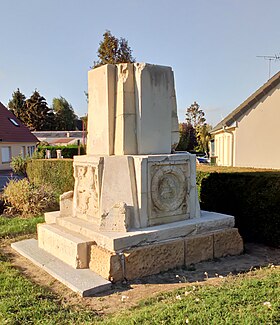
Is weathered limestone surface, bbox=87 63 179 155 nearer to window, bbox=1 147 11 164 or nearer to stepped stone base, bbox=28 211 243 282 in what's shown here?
stepped stone base, bbox=28 211 243 282

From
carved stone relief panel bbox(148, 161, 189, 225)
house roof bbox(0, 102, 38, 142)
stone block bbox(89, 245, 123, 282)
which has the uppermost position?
house roof bbox(0, 102, 38, 142)

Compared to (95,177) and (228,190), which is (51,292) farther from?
(228,190)

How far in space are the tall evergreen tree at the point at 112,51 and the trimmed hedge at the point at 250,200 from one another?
37.7ft

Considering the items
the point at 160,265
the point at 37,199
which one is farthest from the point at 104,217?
the point at 37,199

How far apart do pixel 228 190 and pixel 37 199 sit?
16.7 feet

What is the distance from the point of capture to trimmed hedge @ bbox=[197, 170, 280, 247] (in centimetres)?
560

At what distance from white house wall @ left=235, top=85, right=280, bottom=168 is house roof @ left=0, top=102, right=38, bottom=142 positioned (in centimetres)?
1767

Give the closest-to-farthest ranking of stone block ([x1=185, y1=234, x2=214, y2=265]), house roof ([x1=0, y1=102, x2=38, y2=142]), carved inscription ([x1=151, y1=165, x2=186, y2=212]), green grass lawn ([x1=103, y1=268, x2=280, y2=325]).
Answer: green grass lawn ([x1=103, y1=268, x2=280, y2=325]) < stone block ([x1=185, y1=234, x2=214, y2=265]) < carved inscription ([x1=151, y1=165, x2=186, y2=212]) < house roof ([x1=0, y1=102, x2=38, y2=142])

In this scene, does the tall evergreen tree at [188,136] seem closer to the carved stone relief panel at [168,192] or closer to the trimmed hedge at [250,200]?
the trimmed hedge at [250,200]

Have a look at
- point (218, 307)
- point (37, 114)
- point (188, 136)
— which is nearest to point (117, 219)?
point (218, 307)

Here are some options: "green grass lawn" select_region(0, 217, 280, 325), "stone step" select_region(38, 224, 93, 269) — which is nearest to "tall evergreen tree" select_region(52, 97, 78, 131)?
"stone step" select_region(38, 224, 93, 269)

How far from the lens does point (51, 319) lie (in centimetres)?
312

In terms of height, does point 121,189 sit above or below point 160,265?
above

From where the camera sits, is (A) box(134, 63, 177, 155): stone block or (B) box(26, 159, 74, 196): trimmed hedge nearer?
(A) box(134, 63, 177, 155): stone block
